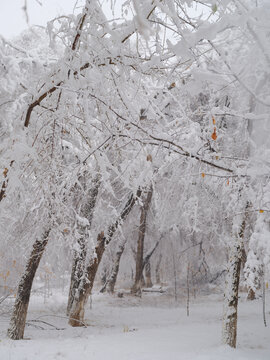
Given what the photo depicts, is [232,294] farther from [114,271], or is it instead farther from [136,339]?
[114,271]

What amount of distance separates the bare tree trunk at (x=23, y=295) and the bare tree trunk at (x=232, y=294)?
162 inches

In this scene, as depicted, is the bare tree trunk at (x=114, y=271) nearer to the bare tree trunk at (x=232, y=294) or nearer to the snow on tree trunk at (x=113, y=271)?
the snow on tree trunk at (x=113, y=271)

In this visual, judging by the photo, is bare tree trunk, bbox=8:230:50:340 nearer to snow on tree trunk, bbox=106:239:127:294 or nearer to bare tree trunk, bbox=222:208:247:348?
bare tree trunk, bbox=222:208:247:348

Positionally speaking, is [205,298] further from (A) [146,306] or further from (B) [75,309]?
(B) [75,309]

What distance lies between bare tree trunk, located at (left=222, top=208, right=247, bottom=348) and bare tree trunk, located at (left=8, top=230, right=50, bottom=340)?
4105mm

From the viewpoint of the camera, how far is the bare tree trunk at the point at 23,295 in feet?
23.9

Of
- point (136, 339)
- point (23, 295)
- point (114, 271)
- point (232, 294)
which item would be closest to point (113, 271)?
point (114, 271)

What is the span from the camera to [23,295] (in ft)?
24.5

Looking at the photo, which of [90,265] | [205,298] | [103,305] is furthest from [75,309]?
[205,298]

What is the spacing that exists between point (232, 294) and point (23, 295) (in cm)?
469

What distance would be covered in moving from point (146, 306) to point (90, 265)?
7841 mm

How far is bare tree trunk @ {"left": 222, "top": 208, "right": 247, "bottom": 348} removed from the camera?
6.55 m

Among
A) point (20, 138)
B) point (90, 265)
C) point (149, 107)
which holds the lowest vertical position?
point (90, 265)

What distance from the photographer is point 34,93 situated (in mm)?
2217
